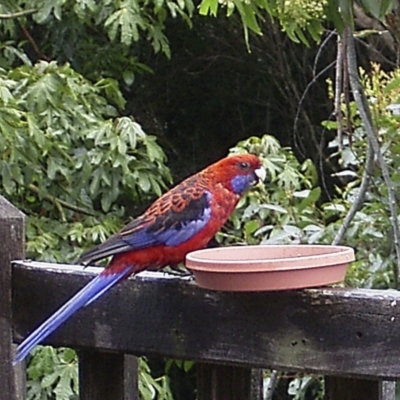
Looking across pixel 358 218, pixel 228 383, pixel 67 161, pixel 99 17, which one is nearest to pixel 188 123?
pixel 99 17

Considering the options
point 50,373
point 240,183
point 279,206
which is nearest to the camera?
point 240,183

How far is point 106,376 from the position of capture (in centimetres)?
130

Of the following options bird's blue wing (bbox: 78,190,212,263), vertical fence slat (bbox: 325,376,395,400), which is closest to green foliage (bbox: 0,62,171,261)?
bird's blue wing (bbox: 78,190,212,263)

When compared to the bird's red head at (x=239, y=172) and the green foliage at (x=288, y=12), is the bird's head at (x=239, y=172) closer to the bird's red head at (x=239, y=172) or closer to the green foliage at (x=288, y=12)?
the bird's red head at (x=239, y=172)

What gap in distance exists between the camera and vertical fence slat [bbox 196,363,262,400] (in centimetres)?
117

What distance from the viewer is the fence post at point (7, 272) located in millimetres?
1400

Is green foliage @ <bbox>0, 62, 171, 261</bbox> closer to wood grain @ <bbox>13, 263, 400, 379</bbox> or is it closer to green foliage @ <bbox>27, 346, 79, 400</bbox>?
green foliage @ <bbox>27, 346, 79, 400</bbox>

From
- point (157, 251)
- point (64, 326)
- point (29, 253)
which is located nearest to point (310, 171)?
point (29, 253)

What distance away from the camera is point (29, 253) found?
3.37m

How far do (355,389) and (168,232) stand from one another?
0.72 metres

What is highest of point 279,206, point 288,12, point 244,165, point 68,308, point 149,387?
point 288,12

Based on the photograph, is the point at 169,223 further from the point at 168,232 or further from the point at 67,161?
the point at 67,161

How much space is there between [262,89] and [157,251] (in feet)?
13.7

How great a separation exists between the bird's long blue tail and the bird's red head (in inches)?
28.7
